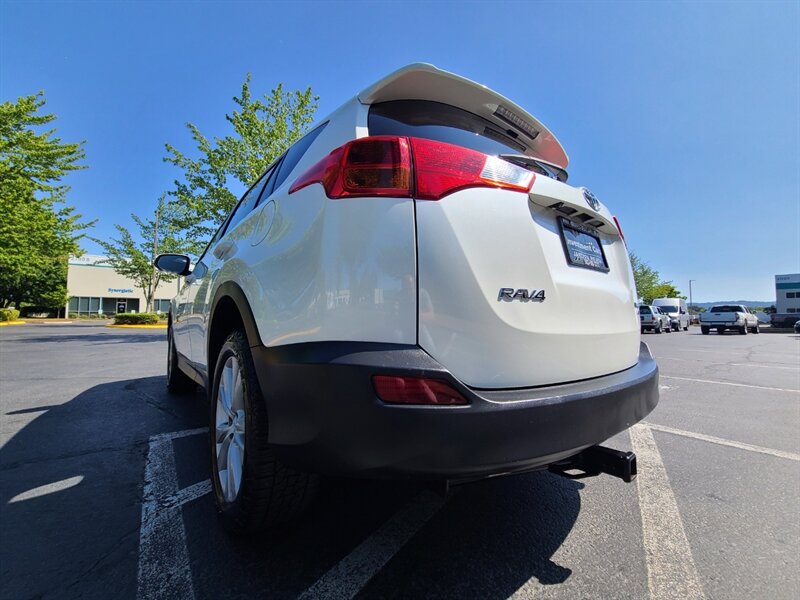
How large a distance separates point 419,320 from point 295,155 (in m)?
1.33

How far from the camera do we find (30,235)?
20.1 meters

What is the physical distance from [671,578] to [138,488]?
104 inches

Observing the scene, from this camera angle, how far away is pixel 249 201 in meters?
2.92

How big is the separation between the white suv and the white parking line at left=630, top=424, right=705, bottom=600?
1.47 ft

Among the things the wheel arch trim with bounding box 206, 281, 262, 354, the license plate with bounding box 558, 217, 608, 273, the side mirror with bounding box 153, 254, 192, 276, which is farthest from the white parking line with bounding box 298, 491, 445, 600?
the side mirror with bounding box 153, 254, 192, 276

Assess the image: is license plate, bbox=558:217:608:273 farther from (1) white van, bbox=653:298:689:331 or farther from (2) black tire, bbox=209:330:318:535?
(1) white van, bbox=653:298:689:331

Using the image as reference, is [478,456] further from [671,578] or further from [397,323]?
Result: [671,578]

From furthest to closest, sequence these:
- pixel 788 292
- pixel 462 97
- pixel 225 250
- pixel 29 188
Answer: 1. pixel 788 292
2. pixel 29 188
3. pixel 225 250
4. pixel 462 97

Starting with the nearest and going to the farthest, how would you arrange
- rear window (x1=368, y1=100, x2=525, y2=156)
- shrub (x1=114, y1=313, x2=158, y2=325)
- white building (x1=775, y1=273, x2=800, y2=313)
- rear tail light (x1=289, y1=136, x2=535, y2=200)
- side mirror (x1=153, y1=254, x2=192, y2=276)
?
rear tail light (x1=289, y1=136, x2=535, y2=200) → rear window (x1=368, y1=100, x2=525, y2=156) → side mirror (x1=153, y1=254, x2=192, y2=276) → shrub (x1=114, y1=313, x2=158, y2=325) → white building (x1=775, y1=273, x2=800, y2=313)

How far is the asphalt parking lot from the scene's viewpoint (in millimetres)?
1543

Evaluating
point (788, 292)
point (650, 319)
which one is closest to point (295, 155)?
point (650, 319)

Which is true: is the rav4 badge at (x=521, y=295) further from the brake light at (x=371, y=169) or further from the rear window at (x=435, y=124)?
the rear window at (x=435, y=124)

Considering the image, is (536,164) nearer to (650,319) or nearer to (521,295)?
(521,295)

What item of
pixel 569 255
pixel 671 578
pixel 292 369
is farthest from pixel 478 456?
pixel 671 578
